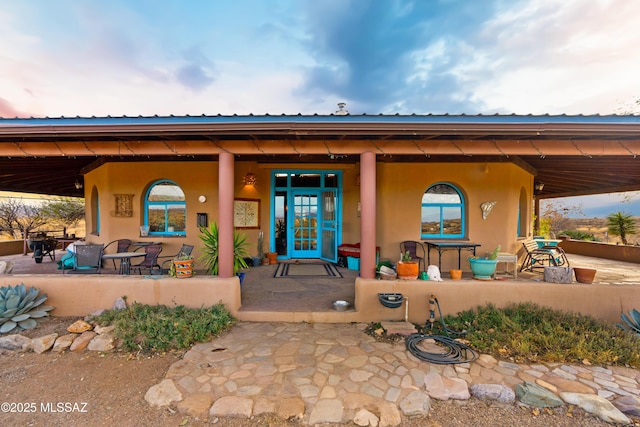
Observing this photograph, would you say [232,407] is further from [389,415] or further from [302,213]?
→ [302,213]

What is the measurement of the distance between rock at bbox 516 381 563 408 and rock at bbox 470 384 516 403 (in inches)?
2.8

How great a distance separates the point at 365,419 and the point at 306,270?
166 inches

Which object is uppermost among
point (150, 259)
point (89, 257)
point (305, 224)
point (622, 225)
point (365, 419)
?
point (305, 224)

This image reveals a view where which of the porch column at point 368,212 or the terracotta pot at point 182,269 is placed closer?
the porch column at point 368,212

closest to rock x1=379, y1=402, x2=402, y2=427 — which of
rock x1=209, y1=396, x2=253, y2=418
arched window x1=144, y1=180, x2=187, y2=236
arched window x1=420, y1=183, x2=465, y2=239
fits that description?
rock x1=209, y1=396, x2=253, y2=418

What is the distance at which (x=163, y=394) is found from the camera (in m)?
2.38

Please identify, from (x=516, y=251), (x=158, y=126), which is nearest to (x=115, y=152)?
(x=158, y=126)

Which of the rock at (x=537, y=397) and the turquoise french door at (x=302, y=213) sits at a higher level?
the turquoise french door at (x=302, y=213)

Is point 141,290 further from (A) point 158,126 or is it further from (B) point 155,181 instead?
(B) point 155,181

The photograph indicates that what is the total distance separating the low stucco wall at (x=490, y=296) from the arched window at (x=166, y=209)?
4.74 m

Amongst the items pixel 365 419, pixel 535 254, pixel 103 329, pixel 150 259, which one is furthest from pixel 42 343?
pixel 535 254

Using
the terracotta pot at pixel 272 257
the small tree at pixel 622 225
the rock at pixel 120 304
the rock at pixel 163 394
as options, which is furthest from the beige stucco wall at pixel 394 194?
the small tree at pixel 622 225

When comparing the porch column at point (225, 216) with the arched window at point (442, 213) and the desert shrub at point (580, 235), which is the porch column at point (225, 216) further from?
the desert shrub at point (580, 235)

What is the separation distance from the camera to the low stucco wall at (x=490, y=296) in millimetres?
3797
